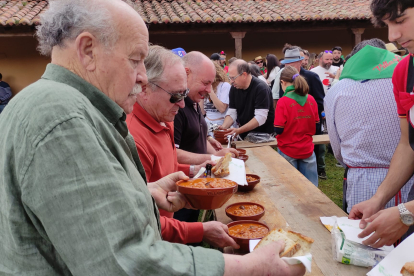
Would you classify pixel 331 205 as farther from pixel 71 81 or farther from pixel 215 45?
pixel 215 45

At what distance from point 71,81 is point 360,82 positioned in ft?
6.66

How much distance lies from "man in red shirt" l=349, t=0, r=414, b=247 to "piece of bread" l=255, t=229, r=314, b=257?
408 millimetres

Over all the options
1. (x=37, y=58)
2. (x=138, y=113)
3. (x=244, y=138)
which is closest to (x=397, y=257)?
(x=138, y=113)

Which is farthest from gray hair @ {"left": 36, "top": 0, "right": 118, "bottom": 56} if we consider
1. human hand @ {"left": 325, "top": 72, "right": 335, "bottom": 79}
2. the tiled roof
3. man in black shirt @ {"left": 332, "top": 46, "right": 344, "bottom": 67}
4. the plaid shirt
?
the tiled roof

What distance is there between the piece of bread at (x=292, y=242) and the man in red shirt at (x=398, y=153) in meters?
0.41

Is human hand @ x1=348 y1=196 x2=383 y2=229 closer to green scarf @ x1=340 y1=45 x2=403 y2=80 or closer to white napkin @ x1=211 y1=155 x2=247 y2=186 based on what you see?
white napkin @ x1=211 y1=155 x2=247 y2=186

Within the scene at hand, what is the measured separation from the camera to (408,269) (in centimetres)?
124

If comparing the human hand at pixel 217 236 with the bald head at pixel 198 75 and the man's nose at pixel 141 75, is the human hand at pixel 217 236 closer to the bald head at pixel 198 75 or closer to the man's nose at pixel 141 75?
the man's nose at pixel 141 75

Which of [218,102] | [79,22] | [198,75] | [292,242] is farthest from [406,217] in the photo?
[218,102]

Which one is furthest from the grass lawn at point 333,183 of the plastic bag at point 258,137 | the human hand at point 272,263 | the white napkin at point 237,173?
the human hand at point 272,263

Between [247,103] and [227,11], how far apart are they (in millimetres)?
8571

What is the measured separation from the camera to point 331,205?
7.38 ft

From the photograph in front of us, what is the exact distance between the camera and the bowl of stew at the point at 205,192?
5.46 ft

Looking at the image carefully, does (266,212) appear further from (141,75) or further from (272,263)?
(141,75)
